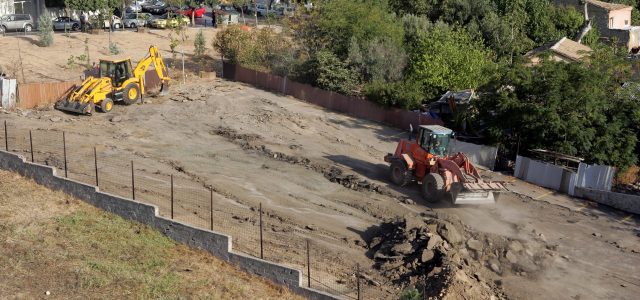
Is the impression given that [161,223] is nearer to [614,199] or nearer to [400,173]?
[400,173]

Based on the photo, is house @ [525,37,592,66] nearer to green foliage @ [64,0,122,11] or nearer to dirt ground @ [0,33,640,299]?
dirt ground @ [0,33,640,299]

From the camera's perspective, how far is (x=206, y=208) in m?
23.9

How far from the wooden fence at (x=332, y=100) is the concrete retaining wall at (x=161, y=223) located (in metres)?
17.6

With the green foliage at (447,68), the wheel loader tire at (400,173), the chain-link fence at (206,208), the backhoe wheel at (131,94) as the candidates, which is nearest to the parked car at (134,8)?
the backhoe wheel at (131,94)

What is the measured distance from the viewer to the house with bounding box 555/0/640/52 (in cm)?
6119

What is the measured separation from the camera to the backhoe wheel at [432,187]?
82.8 ft

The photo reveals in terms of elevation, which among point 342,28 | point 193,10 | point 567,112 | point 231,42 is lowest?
point 567,112

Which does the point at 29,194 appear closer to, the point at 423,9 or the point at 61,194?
the point at 61,194

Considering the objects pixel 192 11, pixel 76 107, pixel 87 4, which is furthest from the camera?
pixel 192 11

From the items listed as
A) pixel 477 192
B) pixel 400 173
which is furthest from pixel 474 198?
pixel 400 173

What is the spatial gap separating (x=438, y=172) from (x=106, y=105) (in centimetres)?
1740

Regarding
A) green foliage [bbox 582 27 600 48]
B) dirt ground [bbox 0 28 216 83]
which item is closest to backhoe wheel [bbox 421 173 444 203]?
dirt ground [bbox 0 28 216 83]

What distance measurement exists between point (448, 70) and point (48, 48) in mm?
25683

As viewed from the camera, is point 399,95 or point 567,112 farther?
point 399,95
